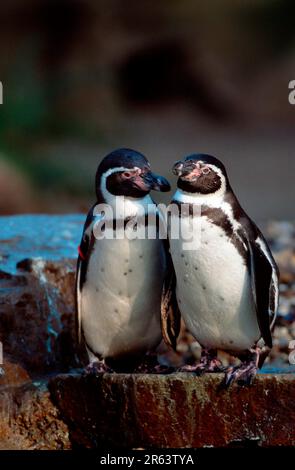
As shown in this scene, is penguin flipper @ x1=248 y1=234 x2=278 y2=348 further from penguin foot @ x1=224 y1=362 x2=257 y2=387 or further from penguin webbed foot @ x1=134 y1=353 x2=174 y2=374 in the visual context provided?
penguin webbed foot @ x1=134 y1=353 x2=174 y2=374

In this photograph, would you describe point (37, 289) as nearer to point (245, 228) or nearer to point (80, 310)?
point (80, 310)

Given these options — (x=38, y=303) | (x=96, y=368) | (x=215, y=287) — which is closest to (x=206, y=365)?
(x=215, y=287)

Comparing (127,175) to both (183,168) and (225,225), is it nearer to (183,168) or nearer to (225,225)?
(183,168)

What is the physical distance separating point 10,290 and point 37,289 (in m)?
0.14

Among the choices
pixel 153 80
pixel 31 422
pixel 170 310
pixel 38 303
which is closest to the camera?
pixel 170 310

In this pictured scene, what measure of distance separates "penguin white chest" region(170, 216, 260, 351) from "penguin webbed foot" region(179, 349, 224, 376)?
8 centimetres

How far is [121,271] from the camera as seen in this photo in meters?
3.70

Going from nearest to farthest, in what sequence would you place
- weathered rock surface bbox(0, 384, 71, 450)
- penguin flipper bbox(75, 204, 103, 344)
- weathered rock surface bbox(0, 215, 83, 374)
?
penguin flipper bbox(75, 204, 103, 344), weathered rock surface bbox(0, 384, 71, 450), weathered rock surface bbox(0, 215, 83, 374)

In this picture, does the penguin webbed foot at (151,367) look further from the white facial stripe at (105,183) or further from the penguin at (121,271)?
the white facial stripe at (105,183)

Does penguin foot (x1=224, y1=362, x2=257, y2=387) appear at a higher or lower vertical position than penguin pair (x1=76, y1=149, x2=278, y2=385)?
lower

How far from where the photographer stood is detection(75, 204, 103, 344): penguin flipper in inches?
148

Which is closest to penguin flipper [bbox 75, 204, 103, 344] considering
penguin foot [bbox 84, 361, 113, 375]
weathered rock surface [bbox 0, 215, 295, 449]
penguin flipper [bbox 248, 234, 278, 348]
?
penguin foot [bbox 84, 361, 113, 375]

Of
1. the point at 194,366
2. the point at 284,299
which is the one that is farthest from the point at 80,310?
the point at 284,299

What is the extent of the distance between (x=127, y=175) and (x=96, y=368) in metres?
0.73
